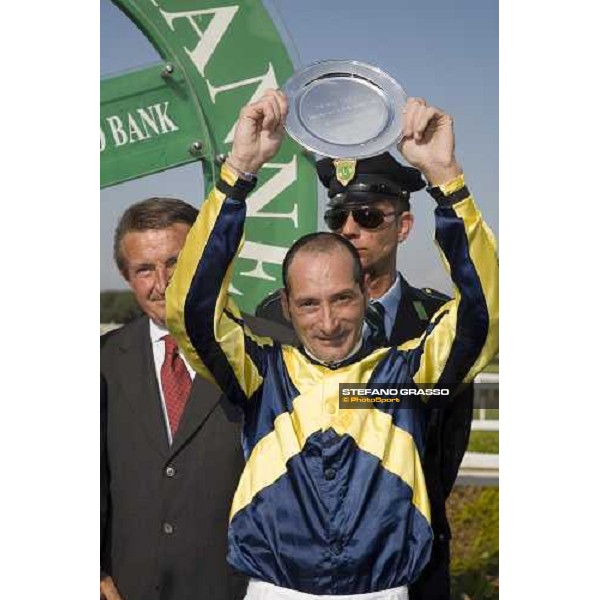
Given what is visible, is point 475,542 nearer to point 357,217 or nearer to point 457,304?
point 457,304

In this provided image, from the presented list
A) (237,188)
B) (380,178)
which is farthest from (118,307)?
(380,178)

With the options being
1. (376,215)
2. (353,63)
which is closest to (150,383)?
(376,215)

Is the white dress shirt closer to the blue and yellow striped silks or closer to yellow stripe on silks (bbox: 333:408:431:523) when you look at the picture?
the blue and yellow striped silks

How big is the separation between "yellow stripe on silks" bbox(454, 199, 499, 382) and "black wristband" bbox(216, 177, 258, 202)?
48 centimetres

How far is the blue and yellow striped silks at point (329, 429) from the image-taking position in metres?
2.38

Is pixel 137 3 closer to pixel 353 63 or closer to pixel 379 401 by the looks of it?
pixel 353 63

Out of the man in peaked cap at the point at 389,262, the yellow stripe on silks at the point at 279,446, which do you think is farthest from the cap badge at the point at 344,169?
the yellow stripe on silks at the point at 279,446

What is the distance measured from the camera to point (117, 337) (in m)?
2.61

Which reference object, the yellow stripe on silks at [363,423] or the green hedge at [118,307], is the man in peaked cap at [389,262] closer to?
the yellow stripe on silks at [363,423]

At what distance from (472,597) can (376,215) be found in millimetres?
958

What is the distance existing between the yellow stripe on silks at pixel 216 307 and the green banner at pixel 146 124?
0.63ft

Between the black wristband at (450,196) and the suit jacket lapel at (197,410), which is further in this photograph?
the suit jacket lapel at (197,410)

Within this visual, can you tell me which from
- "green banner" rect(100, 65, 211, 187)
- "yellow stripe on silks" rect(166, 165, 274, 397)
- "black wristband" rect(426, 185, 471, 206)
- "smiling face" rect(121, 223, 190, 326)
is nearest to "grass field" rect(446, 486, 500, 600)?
"yellow stripe on silks" rect(166, 165, 274, 397)


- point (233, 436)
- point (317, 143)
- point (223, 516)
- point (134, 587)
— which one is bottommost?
point (134, 587)
